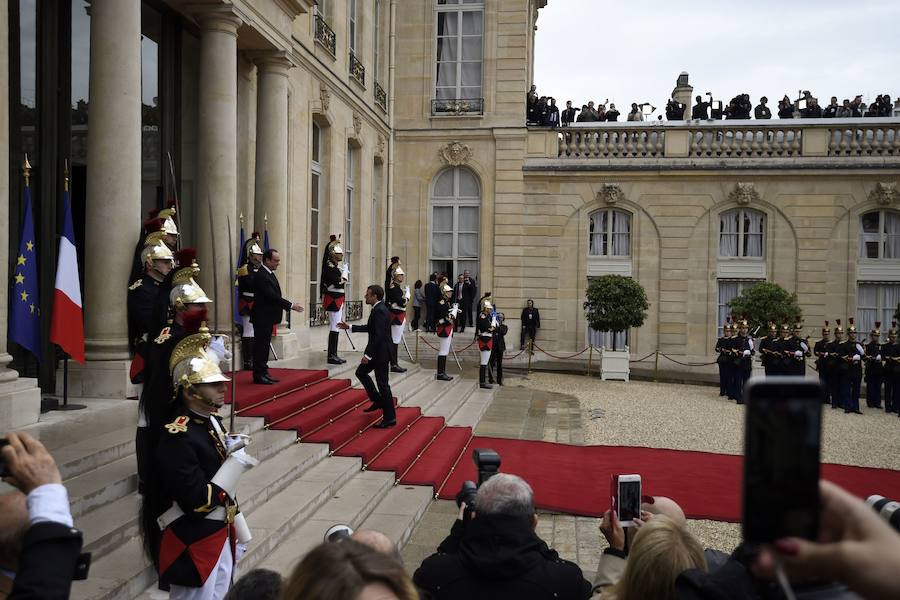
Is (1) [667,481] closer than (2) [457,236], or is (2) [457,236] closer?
(1) [667,481]

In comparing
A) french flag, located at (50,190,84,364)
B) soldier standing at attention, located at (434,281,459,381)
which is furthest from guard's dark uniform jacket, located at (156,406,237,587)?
soldier standing at attention, located at (434,281,459,381)

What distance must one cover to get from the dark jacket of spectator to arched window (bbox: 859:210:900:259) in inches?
905

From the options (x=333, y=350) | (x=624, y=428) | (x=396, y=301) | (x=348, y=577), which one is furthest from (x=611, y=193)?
(x=348, y=577)

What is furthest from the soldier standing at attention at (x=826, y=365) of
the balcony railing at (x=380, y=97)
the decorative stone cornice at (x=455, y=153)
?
the balcony railing at (x=380, y=97)

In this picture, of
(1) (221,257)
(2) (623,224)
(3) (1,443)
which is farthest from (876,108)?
(3) (1,443)

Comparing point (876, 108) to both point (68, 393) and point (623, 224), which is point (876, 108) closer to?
point (623, 224)

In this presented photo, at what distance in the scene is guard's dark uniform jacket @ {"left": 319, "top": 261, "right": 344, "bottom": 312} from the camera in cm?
1294

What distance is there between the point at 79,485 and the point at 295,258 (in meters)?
9.84

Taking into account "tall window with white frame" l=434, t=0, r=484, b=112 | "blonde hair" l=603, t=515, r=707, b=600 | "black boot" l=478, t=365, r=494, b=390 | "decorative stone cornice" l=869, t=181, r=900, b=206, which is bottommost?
"black boot" l=478, t=365, r=494, b=390

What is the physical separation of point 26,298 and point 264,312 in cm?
345

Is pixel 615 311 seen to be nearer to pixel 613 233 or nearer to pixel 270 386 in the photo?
pixel 613 233

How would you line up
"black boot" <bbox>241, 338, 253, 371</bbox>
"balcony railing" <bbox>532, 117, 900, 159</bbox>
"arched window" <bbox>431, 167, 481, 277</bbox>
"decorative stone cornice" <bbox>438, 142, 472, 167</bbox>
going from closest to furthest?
"black boot" <bbox>241, 338, 253, 371</bbox>
"balcony railing" <bbox>532, 117, 900, 159</bbox>
"decorative stone cornice" <bbox>438, 142, 472, 167</bbox>
"arched window" <bbox>431, 167, 481, 277</bbox>

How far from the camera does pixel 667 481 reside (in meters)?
8.93

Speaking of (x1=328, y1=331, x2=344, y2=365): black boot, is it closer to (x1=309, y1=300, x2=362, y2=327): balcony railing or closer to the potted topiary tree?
(x1=309, y1=300, x2=362, y2=327): balcony railing
